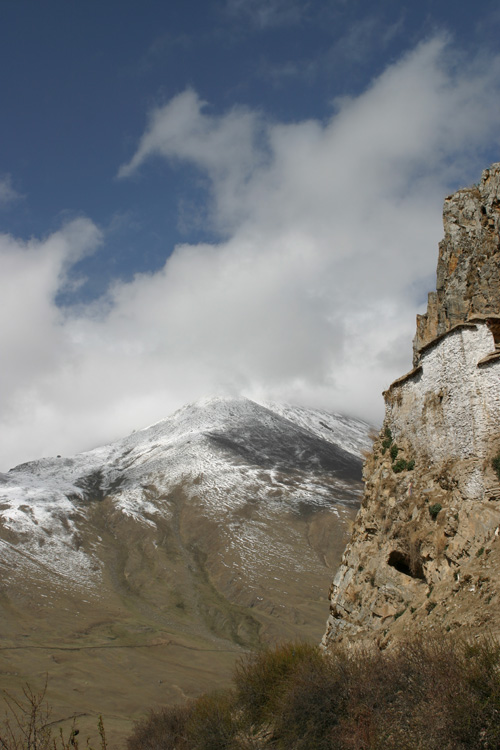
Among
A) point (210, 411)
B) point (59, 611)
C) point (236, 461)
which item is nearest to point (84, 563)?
point (59, 611)

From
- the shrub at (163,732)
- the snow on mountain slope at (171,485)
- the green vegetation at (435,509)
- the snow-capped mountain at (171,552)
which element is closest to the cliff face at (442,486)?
the green vegetation at (435,509)

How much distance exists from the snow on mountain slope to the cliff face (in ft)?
238

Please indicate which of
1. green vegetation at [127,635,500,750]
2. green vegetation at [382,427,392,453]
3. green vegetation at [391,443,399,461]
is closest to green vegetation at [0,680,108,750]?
green vegetation at [127,635,500,750]

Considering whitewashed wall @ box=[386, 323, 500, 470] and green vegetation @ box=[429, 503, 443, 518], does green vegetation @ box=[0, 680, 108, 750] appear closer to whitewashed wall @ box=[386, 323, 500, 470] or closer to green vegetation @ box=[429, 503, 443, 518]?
green vegetation @ box=[429, 503, 443, 518]

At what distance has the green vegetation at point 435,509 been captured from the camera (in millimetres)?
16600

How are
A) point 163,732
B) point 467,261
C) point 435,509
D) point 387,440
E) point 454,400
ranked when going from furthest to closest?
point 163,732, point 467,261, point 387,440, point 454,400, point 435,509

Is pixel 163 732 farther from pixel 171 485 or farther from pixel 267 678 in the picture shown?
pixel 171 485

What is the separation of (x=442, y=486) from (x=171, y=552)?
84949mm

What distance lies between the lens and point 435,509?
1667 centimetres

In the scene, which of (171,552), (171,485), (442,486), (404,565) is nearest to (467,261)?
(442,486)

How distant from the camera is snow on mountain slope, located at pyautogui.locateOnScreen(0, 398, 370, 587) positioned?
300 ft

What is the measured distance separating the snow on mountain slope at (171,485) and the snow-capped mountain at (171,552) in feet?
1.47

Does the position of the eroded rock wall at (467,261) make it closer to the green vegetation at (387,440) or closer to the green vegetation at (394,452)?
the green vegetation at (387,440)

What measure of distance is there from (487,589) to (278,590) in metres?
73.4
